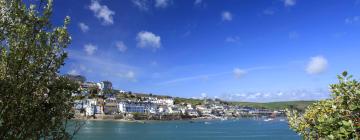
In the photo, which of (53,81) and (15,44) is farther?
(53,81)

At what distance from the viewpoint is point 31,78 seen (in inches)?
444

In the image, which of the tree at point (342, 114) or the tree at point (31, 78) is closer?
the tree at point (342, 114)

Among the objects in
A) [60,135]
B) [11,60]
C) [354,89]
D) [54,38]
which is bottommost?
[60,135]

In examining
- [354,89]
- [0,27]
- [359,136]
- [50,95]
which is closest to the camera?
[359,136]

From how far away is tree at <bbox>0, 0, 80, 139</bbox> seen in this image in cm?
1094

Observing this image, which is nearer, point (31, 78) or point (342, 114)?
point (342, 114)

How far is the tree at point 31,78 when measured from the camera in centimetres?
1094

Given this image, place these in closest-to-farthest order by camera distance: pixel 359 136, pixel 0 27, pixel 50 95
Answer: pixel 359 136 < pixel 0 27 < pixel 50 95

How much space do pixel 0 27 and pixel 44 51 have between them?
4.44ft

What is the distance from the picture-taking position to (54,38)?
472 inches

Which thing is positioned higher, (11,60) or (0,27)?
(0,27)

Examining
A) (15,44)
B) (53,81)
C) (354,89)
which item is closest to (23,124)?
(53,81)

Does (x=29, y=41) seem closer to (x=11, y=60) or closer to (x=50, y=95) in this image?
(x=11, y=60)

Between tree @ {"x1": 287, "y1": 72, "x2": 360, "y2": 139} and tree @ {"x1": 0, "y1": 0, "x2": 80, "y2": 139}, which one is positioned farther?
tree @ {"x1": 0, "y1": 0, "x2": 80, "y2": 139}
